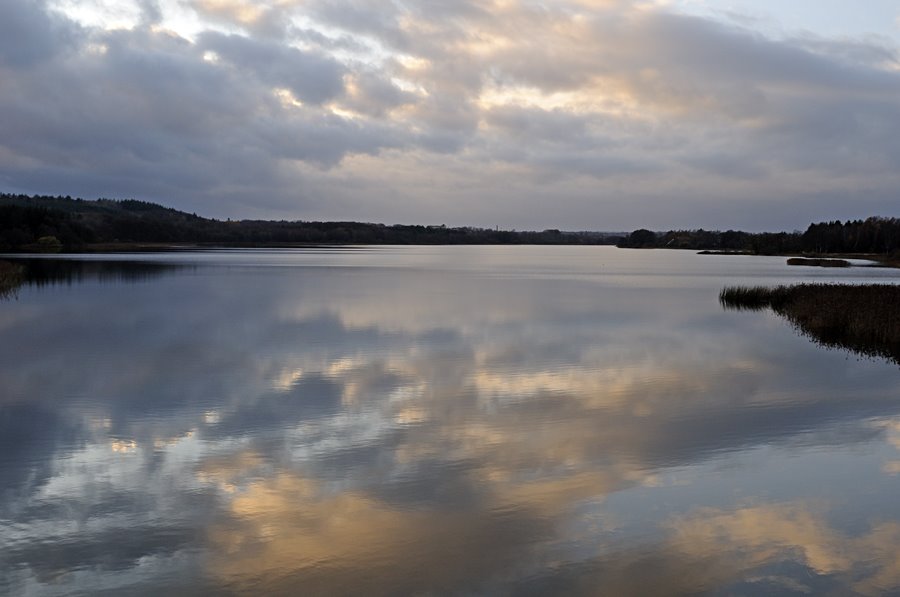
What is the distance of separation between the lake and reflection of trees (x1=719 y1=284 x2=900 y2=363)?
121 centimetres

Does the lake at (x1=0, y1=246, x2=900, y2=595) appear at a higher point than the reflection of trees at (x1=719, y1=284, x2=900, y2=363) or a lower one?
lower

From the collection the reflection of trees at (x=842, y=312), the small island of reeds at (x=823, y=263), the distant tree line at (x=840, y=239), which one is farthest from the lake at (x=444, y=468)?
the distant tree line at (x=840, y=239)

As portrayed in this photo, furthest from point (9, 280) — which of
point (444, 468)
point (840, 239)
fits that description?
point (840, 239)

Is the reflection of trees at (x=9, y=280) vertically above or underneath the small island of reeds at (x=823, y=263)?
underneath

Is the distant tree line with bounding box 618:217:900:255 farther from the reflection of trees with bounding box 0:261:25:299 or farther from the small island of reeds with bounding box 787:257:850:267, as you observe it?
the reflection of trees with bounding box 0:261:25:299

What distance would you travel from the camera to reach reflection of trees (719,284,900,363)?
17.1 meters

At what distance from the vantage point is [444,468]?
784cm

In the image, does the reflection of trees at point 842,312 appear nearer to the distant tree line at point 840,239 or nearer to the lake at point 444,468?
the lake at point 444,468

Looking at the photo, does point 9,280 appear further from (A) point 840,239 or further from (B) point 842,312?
(A) point 840,239

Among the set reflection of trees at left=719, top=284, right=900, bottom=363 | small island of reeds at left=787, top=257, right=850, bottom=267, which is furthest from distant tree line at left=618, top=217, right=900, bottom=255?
reflection of trees at left=719, top=284, right=900, bottom=363

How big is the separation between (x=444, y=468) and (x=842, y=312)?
1643 centimetres

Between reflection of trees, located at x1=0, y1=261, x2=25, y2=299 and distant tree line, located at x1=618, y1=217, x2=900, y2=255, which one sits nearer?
reflection of trees, located at x1=0, y1=261, x2=25, y2=299

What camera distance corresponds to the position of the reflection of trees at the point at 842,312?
1712cm

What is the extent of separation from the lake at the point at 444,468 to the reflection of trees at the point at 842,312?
1206mm
